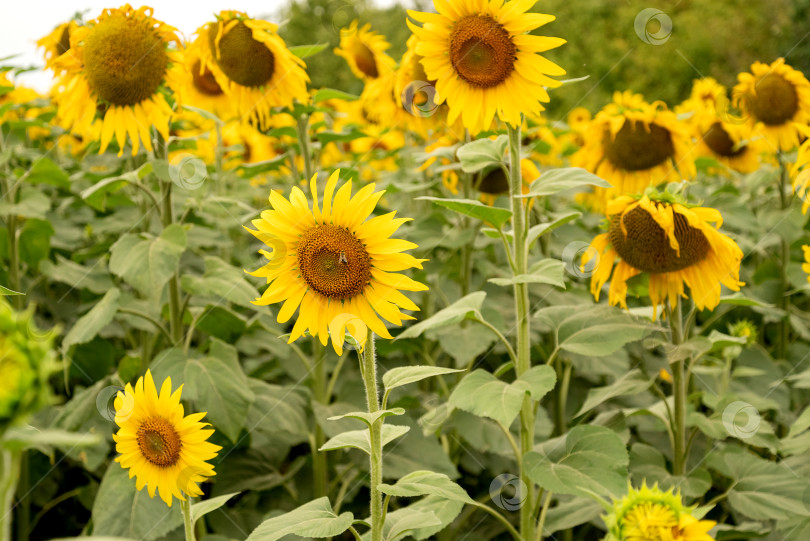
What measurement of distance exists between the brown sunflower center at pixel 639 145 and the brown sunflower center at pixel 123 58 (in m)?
2.11

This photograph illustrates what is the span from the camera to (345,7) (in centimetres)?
331

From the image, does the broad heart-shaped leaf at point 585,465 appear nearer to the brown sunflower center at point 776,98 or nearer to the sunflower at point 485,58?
the sunflower at point 485,58

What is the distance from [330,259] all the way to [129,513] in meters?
1.26

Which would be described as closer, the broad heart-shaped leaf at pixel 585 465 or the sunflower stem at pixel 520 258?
the broad heart-shaped leaf at pixel 585 465

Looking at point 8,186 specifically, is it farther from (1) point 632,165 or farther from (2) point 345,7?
(1) point 632,165

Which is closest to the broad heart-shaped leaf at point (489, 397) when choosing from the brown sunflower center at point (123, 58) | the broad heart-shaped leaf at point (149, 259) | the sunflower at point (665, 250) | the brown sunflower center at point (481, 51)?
the sunflower at point (665, 250)

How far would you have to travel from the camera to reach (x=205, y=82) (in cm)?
344

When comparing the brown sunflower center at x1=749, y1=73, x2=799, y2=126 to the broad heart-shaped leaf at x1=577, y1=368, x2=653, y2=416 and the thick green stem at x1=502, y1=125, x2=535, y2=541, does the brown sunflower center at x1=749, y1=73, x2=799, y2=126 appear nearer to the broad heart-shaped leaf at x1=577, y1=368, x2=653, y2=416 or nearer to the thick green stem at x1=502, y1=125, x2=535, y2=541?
the broad heart-shaped leaf at x1=577, y1=368, x2=653, y2=416

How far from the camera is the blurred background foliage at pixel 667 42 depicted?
703 inches

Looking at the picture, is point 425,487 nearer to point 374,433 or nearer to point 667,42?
point 374,433

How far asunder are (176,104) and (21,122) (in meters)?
1.23

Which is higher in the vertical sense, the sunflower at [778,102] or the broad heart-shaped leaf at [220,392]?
the sunflower at [778,102]

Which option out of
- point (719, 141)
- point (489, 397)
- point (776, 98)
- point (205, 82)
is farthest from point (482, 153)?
point (719, 141)

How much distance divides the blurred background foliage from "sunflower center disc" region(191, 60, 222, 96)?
1264cm
